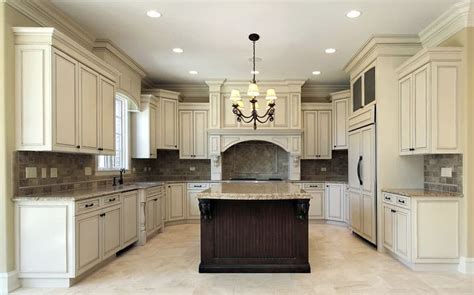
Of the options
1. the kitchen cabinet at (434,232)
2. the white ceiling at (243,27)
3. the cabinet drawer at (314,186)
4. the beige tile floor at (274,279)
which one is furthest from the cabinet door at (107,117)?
the cabinet drawer at (314,186)

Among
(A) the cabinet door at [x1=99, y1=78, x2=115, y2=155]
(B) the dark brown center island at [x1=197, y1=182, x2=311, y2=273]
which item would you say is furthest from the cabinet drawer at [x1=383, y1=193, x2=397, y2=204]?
(A) the cabinet door at [x1=99, y1=78, x2=115, y2=155]

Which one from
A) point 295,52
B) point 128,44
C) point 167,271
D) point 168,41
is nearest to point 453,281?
point 167,271

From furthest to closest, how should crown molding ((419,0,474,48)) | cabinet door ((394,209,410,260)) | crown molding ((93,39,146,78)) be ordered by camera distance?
crown molding ((93,39,146,78)) < cabinet door ((394,209,410,260)) < crown molding ((419,0,474,48))

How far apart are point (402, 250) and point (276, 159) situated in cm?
374

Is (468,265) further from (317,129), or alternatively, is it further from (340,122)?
(317,129)

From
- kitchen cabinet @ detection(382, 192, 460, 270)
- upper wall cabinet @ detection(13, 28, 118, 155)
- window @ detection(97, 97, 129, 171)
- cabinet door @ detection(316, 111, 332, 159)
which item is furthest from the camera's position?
cabinet door @ detection(316, 111, 332, 159)

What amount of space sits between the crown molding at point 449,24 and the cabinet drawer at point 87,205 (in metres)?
4.53

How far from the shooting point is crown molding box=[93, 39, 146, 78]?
472 centimetres

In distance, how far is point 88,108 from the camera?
3918 millimetres

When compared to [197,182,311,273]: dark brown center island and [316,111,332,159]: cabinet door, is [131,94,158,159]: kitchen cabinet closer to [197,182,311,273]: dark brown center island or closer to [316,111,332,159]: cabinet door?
[197,182,311,273]: dark brown center island

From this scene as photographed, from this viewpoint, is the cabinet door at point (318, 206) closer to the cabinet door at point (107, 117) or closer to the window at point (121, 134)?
the window at point (121, 134)

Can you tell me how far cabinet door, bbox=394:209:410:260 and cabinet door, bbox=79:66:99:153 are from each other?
384 centimetres

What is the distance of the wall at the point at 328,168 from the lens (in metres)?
7.36

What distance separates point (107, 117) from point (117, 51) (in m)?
1.26
